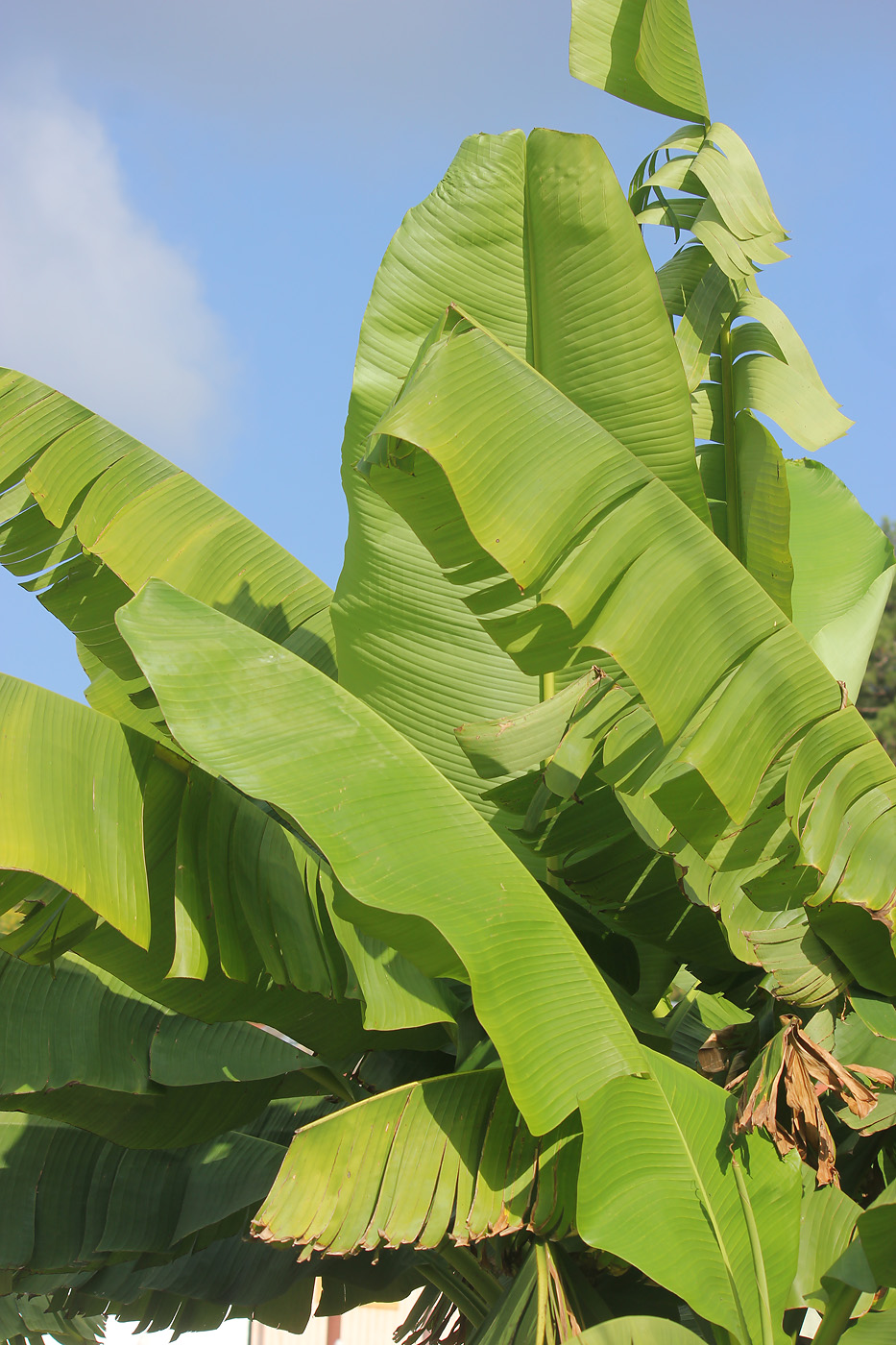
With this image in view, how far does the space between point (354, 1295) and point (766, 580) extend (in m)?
2.83

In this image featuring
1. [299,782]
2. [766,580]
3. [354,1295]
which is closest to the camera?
[299,782]

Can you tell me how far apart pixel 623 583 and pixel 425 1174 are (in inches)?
47.8

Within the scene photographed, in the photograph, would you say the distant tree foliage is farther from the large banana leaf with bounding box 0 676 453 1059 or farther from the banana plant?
the large banana leaf with bounding box 0 676 453 1059

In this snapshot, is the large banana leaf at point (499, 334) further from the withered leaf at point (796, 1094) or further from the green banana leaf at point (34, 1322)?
the green banana leaf at point (34, 1322)

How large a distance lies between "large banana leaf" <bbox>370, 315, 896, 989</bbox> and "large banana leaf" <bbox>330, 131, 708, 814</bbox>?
2.72ft

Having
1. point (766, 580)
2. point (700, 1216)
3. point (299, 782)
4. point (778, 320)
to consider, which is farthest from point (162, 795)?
point (778, 320)

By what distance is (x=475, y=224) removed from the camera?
3064 millimetres

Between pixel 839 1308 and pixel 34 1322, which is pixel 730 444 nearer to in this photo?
pixel 839 1308

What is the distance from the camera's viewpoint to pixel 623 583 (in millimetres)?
2021

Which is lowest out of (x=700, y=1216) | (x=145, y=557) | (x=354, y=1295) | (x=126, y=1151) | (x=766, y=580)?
(x=354, y=1295)

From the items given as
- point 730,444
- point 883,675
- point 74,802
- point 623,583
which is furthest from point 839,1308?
point 883,675

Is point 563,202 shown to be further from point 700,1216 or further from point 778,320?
point 700,1216

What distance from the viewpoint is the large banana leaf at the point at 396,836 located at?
6.25ft

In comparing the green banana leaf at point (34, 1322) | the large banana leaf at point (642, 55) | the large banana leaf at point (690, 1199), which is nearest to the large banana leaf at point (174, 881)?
the large banana leaf at point (690, 1199)
